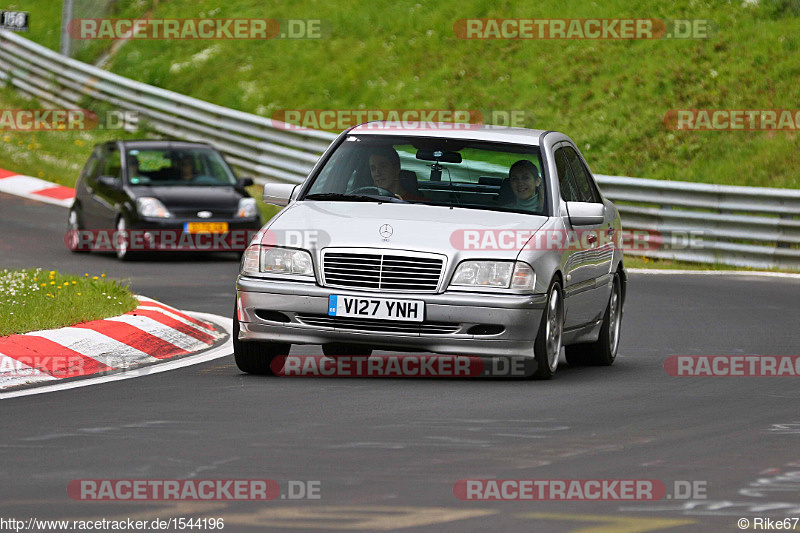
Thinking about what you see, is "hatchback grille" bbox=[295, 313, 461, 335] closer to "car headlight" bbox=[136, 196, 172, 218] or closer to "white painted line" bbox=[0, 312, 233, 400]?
"white painted line" bbox=[0, 312, 233, 400]

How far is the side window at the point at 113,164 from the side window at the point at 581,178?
36.8 feet

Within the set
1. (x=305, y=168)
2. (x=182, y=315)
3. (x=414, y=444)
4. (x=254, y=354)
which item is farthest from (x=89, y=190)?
(x=414, y=444)

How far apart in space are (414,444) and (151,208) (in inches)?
555

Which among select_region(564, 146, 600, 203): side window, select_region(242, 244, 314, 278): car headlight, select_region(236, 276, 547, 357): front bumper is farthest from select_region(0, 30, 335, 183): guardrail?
select_region(236, 276, 547, 357): front bumper

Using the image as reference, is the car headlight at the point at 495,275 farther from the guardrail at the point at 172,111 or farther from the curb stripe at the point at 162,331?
the guardrail at the point at 172,111

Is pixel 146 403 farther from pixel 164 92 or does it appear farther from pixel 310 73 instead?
pixel 310 73

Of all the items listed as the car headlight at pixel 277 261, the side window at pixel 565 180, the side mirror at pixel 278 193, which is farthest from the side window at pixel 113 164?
the car headlight at pixel 277 261

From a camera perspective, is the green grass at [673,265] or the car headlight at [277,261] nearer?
the car headlight at [277,261]

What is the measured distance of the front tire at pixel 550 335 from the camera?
1052 cm

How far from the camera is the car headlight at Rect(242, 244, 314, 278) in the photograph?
34.3 ft

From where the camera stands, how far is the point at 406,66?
3181cm

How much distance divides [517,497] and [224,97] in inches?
1050

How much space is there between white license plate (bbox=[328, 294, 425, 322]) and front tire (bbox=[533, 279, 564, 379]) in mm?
789

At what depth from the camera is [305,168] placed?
27.5 meters
